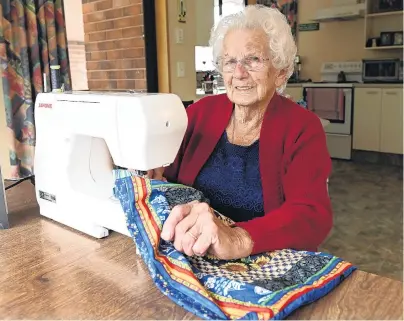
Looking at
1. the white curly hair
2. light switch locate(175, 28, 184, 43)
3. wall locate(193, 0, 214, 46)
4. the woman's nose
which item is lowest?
the woman's nose

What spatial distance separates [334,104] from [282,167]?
4.43 meters

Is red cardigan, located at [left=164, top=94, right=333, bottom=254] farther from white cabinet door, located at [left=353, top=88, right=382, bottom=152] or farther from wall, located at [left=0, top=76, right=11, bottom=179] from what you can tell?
white cabinet door, located at [left=353, top=88, right=382, bottom=152]

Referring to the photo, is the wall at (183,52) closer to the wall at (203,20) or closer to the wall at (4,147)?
the wall at (203,20)

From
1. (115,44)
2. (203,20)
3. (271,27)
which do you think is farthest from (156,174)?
(203,20)

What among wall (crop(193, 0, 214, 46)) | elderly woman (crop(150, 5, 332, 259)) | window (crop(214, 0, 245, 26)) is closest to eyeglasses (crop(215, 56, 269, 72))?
elderly woman (crop(150, 5, 332, 259))

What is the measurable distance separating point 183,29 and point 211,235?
301cm

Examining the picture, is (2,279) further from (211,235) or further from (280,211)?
(280,211)

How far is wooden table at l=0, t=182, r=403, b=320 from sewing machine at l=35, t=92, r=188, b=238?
0.09m

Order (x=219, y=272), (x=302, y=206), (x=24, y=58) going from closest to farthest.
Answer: (x=219, y=272), (x=302, y=206), (x=24, y=58)

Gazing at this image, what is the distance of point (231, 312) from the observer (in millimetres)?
656

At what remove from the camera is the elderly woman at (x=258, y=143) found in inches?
39.6

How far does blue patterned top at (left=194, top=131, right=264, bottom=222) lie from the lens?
3.86 feet

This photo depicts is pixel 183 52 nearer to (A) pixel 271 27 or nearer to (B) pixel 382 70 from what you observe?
(A) pixel 271 27

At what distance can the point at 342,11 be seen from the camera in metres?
5.41
